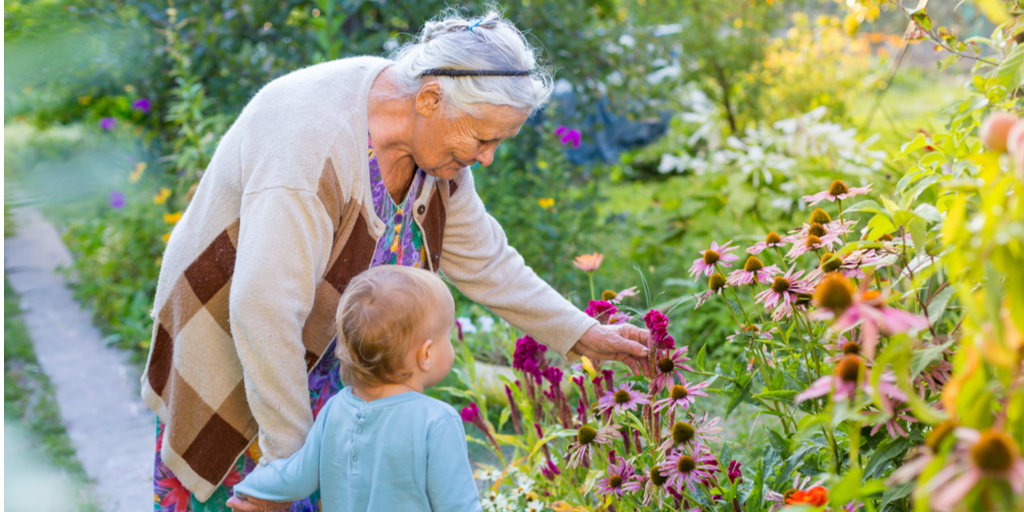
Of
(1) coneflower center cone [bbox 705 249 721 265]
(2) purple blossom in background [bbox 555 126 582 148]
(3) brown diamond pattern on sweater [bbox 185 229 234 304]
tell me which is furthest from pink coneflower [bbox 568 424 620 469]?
(2) purple blossom in background [bbox 555 126 582 148]

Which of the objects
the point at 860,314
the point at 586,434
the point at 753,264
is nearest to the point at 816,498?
the point at 860,314

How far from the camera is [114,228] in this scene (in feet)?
14.9

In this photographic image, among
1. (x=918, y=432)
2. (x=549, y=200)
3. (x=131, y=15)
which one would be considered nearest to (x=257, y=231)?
(x=918, y=432)

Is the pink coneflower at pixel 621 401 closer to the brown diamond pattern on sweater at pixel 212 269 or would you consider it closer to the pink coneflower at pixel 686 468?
the pink coneflower at pixel 686 468

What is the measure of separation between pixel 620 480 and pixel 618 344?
305 millimetres

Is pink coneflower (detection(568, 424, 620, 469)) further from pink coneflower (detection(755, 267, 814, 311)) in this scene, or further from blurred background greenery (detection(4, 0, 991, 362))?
blurred background greenery (detection(4, 0, 991, 362))

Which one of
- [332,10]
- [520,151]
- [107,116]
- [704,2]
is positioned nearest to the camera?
[332,10]

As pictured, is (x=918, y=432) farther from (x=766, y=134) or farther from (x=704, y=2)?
(x=704, y=2)

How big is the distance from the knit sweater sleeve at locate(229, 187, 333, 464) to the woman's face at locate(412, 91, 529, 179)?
285mm

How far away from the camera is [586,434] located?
4.67ft

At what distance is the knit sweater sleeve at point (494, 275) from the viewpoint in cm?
172

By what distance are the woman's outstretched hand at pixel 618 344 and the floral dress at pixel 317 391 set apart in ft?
1.52

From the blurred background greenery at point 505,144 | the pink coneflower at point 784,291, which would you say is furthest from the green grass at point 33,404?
the pink coneflower at point 784,291

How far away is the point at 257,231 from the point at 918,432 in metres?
1.07
